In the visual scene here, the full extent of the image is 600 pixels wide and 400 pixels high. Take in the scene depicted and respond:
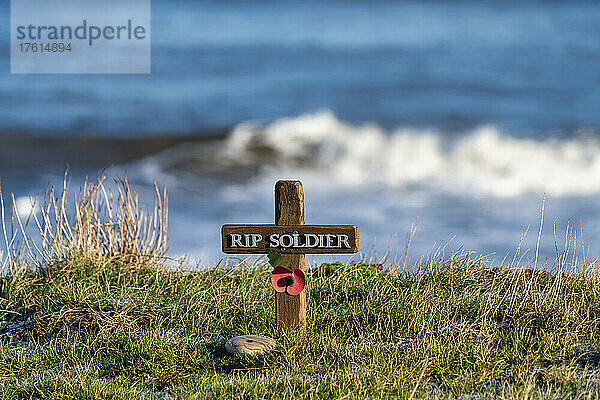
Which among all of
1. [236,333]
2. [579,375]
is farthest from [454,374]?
[236,333]

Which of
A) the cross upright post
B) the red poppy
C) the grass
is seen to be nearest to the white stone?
the grass

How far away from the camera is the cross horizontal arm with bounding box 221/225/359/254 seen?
5379 millimetres

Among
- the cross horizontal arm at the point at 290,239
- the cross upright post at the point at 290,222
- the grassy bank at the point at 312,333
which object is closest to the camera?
the grassy bank at the point at 312,333

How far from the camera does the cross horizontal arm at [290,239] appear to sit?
538cm

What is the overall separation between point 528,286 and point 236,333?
2911mm

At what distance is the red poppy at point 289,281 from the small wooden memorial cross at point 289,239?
51 mm

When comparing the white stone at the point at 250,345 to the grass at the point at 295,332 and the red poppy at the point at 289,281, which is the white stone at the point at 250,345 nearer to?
the grass at the point at 295,332

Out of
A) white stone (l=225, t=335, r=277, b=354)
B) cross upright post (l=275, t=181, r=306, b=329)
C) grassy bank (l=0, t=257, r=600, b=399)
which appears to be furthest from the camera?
cross upright post (l=275, t=181, r=306, b=329)

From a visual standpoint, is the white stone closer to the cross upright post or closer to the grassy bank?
the grassy bank

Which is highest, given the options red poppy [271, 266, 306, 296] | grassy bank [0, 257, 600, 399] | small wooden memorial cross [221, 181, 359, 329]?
small wooden memorial cross [221, 181, 359, 329]

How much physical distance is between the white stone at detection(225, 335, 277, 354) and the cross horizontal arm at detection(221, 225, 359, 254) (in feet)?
2.33

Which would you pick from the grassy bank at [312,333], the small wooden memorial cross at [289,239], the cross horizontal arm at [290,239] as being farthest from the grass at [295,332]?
the cross horizontal arm at [290,239]

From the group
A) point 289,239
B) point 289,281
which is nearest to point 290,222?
point 289,239

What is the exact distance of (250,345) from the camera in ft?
17.0
